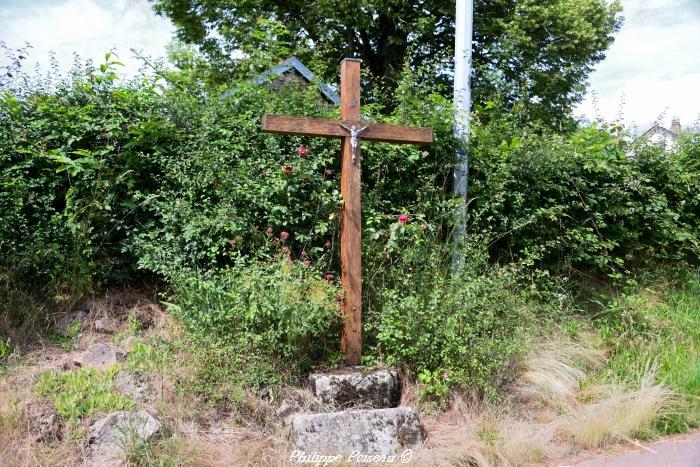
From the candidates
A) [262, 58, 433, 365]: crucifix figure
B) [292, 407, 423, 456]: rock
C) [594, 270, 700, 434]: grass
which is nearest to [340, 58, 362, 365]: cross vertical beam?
[262, 58, 433, 365]: crucifix figure

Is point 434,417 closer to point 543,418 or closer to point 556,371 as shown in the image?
point 543,418

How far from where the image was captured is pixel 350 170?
16.0ft

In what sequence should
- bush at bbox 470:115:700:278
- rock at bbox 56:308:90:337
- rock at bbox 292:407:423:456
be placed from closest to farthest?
rock at bbox 292:407:423:456, rock at bbox 56:308:90:337, bush at bbox 470:115:700:278

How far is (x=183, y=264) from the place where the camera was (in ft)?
16.9

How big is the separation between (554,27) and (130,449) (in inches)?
526

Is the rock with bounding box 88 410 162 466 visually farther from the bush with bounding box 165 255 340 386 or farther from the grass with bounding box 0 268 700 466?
the bush with bounding box 165 255 340 386

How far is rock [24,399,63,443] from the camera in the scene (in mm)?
3740

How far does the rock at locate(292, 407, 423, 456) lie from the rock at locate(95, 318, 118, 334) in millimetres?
2211

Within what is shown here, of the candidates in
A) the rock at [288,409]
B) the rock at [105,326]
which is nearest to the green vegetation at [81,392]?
the rock at [105,326]

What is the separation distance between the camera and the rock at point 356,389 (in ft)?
14.3

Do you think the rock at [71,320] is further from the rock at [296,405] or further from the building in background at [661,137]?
the building in background at [661,137]

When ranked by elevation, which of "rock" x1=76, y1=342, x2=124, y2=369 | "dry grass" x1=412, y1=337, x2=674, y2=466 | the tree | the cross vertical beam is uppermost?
the tree

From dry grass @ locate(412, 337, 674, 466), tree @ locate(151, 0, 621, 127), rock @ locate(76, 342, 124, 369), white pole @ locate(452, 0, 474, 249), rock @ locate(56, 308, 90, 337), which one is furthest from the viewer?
tree @ locate(151, 0, 621, 127)

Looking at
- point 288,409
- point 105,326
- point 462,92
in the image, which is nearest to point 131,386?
point 105,326
